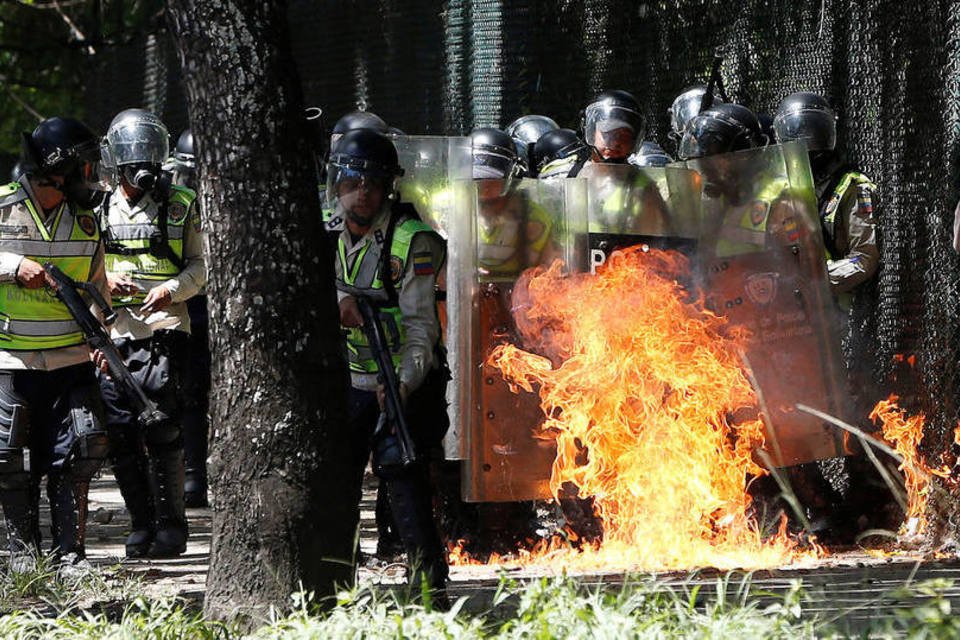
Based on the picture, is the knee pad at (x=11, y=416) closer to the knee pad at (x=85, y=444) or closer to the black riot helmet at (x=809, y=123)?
the knee pad at (x=85, y=444)

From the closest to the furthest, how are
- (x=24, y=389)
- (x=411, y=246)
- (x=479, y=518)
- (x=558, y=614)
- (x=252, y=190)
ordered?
(x=558, y=614)
(x=252, y=190)
(x=411, y=246)
(x=24, y=389)
(x=479, y=518)

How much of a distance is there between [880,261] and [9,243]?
14.3 feet

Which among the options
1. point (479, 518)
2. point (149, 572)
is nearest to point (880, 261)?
point (479, 518)

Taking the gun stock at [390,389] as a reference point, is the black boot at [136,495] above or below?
below

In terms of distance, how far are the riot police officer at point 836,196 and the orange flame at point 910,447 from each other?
617 mm

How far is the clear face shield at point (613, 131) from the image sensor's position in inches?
311

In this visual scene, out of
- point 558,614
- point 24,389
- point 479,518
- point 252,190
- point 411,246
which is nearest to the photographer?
point 558,614

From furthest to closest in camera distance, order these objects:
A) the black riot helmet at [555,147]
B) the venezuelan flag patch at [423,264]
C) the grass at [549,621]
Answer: the black riot helmet at [555,147], the venezuelan flag patch at [423,264], the grass at [549,621]

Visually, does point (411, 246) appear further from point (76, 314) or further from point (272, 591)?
point (76, 314)

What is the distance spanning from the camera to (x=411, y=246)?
19.9ft

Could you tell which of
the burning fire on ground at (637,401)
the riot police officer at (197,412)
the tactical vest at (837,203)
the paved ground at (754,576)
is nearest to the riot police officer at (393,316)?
the paved ground at (754,576)

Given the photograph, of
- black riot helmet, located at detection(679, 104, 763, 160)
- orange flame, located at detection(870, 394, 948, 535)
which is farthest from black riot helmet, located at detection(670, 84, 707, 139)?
orange flame, located at detection(870, 394, 948, 535)

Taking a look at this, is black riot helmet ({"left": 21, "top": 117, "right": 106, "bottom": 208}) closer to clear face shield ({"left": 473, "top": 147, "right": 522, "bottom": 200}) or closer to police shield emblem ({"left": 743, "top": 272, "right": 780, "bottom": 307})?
clear face shield ({"left": 473, "top": 147, "right": 522, "bottom": 200})

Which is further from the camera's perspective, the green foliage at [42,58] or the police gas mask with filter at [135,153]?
the green foliage at [42,58]
